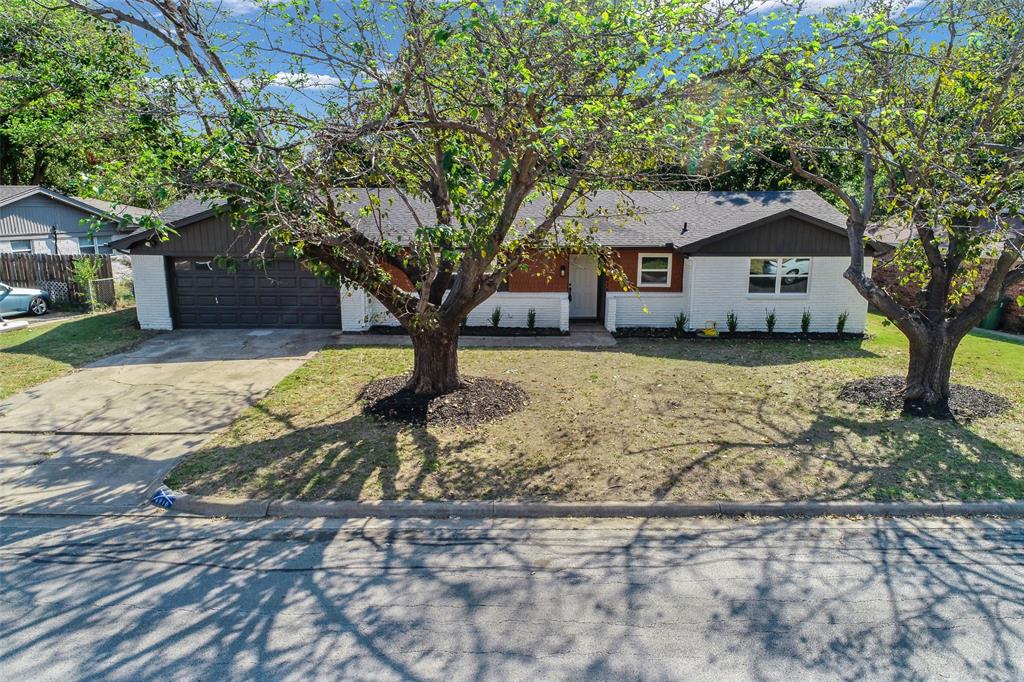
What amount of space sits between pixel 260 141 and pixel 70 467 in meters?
4.98

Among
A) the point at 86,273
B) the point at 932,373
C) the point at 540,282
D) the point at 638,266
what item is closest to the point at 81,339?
the point at 86,273

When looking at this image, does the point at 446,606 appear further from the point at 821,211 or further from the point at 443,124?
the point at 821,211

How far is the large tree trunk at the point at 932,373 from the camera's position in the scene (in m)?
10.3

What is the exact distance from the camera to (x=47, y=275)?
1964 centimetres

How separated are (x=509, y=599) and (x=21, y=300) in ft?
63.5

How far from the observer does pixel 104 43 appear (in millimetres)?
10156

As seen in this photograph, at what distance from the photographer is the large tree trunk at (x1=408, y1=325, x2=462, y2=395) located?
10156 millimetres

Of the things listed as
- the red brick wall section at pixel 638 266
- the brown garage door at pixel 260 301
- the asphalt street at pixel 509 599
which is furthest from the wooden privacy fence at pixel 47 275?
the red brick wall section at pixel 638 266

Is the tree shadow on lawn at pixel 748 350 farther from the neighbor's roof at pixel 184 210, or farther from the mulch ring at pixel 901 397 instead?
the neighbor's roof at pixel 184 210

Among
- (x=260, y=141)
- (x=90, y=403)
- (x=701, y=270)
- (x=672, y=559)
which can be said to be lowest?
(x=672, y=559)

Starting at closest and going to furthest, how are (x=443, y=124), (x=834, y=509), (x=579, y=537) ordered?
1. (x=579, y=537)
2. (x=834, y=509)
3. (x=443, y=124)

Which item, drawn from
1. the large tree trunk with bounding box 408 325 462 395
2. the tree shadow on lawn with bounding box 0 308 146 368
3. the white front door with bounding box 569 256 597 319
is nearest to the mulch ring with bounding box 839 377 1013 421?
the large tree trunk with bounding box 408 325 462 395

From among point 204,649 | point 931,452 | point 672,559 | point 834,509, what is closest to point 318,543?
point 204,649

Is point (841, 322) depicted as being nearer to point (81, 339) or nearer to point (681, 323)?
point (681, 323)
